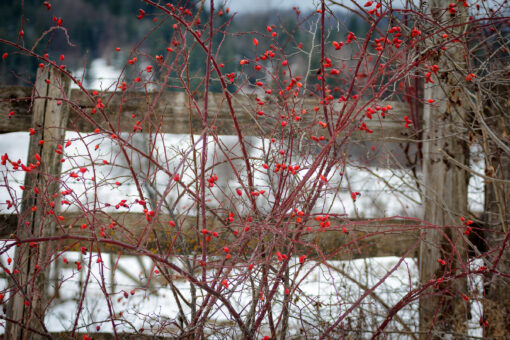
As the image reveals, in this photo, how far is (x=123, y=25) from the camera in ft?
15.7

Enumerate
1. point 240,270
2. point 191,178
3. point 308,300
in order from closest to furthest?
point 240,270, point 308,300, point 191,178

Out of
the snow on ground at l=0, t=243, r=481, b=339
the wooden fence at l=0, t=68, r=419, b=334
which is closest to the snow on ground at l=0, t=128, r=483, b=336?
the snow on ground at l=0, t=243, r=481, b=339

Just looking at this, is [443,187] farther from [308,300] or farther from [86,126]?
[86,126]

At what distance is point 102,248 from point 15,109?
3.24ft

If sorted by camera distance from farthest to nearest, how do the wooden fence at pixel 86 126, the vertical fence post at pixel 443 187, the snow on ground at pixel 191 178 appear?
the vertical fence post at pixel 443 187, the wooden fence at pixel 86 126, the snow on ground at pixel 191 178

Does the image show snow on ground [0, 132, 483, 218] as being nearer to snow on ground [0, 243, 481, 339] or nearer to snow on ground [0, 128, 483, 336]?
snow on ground [0, 128, 483, 336]

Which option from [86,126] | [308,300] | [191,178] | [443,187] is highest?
[86,126]

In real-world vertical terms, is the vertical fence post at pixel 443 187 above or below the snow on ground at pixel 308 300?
above

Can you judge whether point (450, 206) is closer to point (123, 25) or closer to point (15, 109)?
point (15, 109)

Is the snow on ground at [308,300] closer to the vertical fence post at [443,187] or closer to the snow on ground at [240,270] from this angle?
the snow on ground at [240,270]

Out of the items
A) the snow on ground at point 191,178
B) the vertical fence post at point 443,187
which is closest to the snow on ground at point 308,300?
the vertical fence post at point 443,187

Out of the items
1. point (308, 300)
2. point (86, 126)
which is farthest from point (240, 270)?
point (86, 126)

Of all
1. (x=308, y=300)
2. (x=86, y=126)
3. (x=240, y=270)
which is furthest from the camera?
(x=86, y=126)

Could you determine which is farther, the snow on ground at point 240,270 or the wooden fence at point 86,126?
the wooden fence at point 86,126
